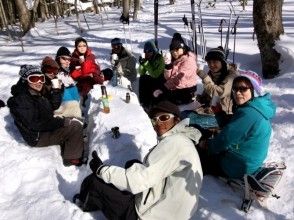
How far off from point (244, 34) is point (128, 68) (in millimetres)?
4629

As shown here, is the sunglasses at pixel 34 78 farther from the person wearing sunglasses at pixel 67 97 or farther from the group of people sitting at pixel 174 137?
the person wearing sunglasses at pixel 67 97

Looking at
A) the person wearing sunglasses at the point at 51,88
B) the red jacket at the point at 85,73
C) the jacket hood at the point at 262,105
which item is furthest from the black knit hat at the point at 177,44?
the jacket hood at the point at 262,105

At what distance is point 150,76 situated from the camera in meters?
7.09

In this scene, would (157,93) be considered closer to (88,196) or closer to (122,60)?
(122,60)

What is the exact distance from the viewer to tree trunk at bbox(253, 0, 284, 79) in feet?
23.3

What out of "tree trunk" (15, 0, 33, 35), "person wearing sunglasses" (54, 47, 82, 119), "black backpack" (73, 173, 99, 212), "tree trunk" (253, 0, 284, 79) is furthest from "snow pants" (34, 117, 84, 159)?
"tree trunk" (15, 0, 33, 35)

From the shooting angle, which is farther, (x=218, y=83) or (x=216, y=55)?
(x=218, y=83)

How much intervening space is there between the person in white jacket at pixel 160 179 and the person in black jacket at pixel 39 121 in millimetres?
1552

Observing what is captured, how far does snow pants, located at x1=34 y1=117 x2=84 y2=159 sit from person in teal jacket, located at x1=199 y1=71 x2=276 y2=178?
1.73m

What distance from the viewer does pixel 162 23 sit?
14516mm

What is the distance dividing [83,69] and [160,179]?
4.39 meters

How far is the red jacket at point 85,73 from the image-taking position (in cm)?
701

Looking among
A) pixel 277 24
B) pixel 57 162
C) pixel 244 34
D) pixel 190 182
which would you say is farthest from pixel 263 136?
pixel 244 34

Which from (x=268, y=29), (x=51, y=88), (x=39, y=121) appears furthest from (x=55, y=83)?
(x=268, y=29)
